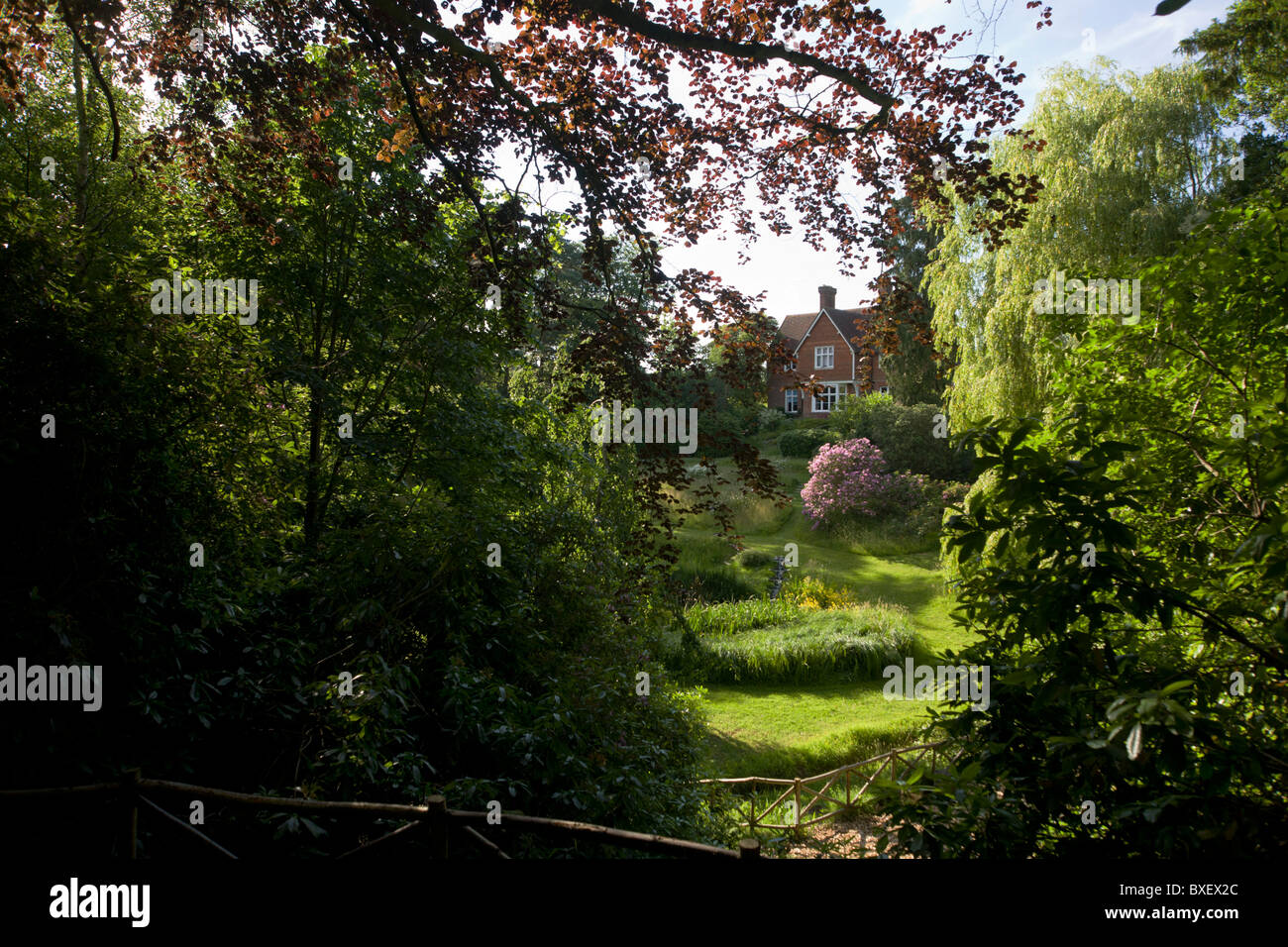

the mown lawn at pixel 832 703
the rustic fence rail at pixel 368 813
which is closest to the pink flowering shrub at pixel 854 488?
the mown lawn at pixel 832 703

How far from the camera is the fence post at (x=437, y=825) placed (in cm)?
283

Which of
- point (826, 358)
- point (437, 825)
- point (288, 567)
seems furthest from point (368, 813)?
point (826, 358)

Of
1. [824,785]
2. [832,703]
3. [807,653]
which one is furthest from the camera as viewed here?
[807,653]

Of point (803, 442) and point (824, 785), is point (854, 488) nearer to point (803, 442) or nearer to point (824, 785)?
point (803, 442)

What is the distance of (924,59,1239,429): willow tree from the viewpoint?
12148mm

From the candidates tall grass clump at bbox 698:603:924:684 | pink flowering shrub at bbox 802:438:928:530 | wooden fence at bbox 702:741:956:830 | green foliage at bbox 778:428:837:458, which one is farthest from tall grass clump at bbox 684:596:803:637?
green foliage at bbox 778:428:837:458

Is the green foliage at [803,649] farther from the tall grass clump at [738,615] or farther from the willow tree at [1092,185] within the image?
the willow tree at [1092,185]

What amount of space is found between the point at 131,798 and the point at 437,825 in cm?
133

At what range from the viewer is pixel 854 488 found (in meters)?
25.0

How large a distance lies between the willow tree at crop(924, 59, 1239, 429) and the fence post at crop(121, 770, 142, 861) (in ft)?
41.4

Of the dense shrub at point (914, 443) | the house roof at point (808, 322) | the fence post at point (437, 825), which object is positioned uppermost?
the house roof at point (808, 322)

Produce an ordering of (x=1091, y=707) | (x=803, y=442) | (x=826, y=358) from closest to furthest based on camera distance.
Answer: (x=1091, y=707) → (x=803, y=442) → (x=826, y=358)

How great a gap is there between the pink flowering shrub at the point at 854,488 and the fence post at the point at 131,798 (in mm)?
23653

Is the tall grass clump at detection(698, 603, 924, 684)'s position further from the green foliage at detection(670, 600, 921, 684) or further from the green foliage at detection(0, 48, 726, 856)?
the green foliage at detection(0, 48, 726, 856)
